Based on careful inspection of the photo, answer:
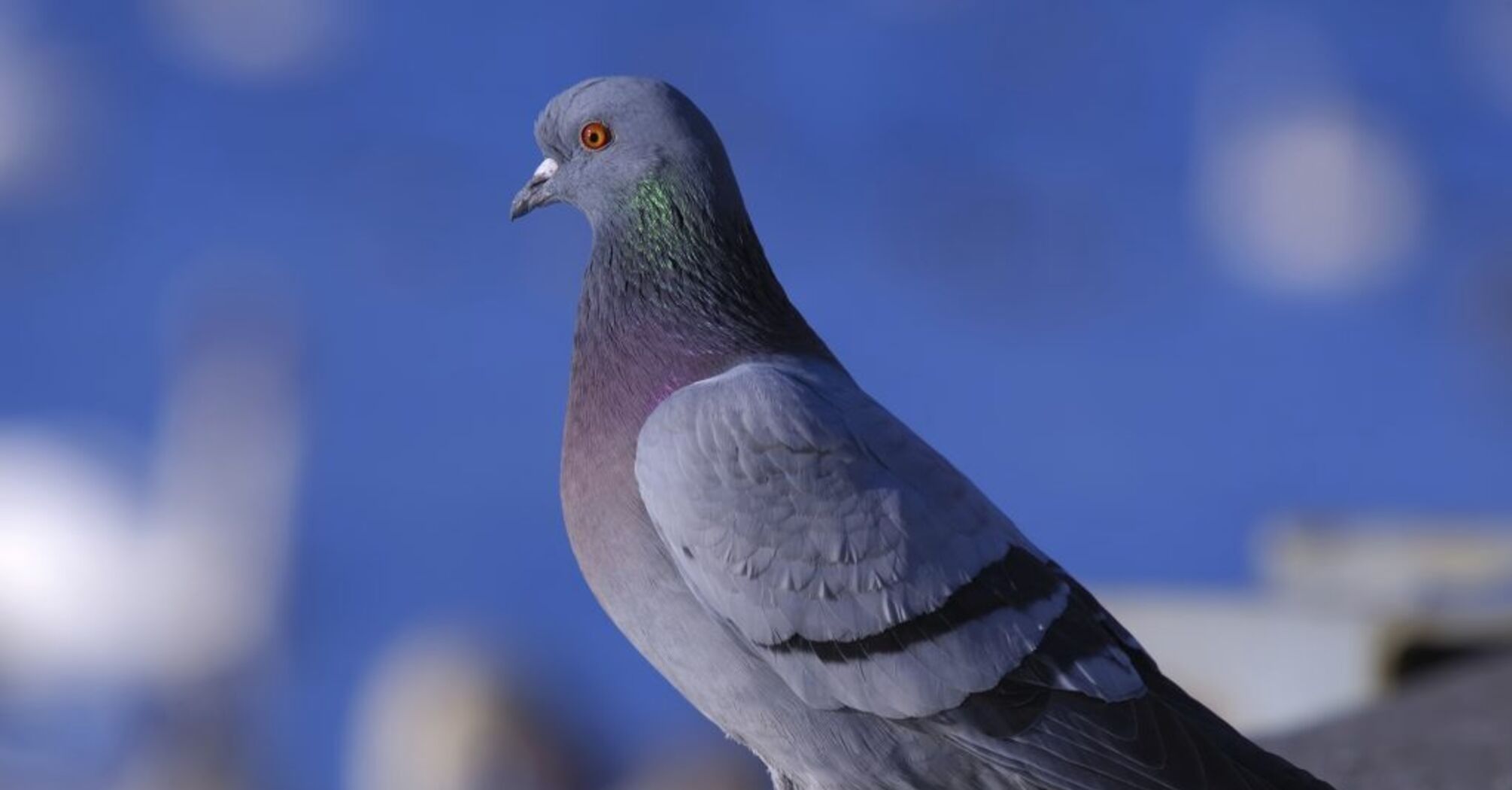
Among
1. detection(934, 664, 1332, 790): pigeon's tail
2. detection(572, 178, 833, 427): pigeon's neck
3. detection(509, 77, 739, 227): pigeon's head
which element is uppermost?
detection(509, 77, 739, 227): pigeon's head

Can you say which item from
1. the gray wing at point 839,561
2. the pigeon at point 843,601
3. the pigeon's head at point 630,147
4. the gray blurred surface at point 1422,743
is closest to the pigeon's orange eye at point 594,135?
the pigeon's head at point 630,147

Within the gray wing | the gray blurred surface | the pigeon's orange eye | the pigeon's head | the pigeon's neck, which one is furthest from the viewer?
the gray blurred surface

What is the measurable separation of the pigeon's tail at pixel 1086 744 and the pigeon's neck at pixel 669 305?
0.83 metres

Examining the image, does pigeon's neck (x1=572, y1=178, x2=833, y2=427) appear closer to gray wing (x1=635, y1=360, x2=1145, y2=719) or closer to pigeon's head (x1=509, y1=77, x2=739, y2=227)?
pigeon's head (x1=509, y1=77, x2=739, y2=227)

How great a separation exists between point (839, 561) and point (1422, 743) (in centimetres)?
236

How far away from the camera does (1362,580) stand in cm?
832

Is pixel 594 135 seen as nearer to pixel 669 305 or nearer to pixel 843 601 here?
pixel 669 305

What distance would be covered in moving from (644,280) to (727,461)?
0.53 m

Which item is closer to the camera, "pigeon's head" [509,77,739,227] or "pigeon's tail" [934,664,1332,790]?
"pigeon's tail" [934,664,1332,790]

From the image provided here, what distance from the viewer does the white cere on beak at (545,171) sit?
13.5 feet

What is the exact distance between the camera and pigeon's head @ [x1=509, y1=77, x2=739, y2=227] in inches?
151

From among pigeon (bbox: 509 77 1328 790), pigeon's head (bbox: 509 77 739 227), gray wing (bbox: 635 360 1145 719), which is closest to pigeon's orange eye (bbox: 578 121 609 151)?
pigeon's head (bbox: 509 77 739 227)

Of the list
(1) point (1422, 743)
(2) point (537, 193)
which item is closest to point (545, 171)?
(2) point (537, 193)

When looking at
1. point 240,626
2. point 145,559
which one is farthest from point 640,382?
point 145,559
